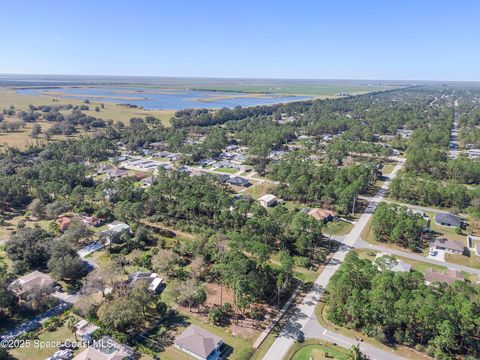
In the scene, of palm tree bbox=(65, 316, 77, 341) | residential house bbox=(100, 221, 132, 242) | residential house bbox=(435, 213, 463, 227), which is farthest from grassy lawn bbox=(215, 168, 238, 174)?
palm tree bbox=(65, 316, 77, 341)

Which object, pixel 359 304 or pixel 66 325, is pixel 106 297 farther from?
pixel 359 304

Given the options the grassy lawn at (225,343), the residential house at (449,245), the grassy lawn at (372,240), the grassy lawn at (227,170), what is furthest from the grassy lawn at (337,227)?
the grassy lawn at (227,170)

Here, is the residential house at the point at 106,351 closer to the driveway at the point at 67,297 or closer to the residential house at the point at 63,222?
the driveway at the point at 67,297

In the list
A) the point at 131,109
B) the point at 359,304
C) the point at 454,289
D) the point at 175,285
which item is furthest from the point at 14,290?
the point at 131,109

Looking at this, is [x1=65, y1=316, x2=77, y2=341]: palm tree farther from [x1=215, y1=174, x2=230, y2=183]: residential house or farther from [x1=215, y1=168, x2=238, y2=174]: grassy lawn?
[x1=215, y1=168, x2=238, y2=174]: grassy lawn

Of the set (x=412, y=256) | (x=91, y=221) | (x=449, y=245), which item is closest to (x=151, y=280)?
(x=91, y=221)
